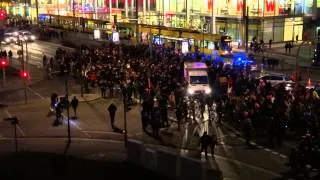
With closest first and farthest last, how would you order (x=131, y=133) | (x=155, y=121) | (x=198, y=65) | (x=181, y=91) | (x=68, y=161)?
(x=68, y=161)
(x=155, y=121)
(x=131, y=133)
(x=181, y=91)
(x=198, y=65)

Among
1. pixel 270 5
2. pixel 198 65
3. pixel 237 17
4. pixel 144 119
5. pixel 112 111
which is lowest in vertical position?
pixel 144 119

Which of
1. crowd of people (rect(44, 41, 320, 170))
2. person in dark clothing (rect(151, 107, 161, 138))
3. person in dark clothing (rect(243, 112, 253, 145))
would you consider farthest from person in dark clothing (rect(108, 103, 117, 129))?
person in dark clothing (rect(243, 112, 253, 145))

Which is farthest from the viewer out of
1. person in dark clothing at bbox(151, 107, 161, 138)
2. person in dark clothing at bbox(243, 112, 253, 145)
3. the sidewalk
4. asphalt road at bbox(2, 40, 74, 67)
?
asphalt road at bbox(2, 40, 74, 67)

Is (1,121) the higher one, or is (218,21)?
(218,21)

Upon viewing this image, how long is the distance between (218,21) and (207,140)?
166 ft

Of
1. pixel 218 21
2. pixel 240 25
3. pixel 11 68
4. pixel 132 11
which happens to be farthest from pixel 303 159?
pixel 132 11

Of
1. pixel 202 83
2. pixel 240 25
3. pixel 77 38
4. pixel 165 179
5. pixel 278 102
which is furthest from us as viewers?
pixel 77 38

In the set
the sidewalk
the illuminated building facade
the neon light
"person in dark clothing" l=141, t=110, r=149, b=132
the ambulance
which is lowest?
the sidewalk

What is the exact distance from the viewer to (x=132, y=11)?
327 ft

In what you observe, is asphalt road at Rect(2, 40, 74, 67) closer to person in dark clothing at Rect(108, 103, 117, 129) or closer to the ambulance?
the ambulance

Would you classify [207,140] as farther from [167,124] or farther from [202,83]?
[202,83]

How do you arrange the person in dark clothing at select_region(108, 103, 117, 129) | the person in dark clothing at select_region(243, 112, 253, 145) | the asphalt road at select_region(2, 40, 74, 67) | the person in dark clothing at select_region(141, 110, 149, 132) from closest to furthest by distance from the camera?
the person in dark clothing at select_region(243, 112, 253, 145) → the person in dark clothing at select_region(141, 110, 149, 132) → the person in dark clothing at select_region(108, 103, 117, 129) → the asphalt road at select_region(2, 40, 74, 67)

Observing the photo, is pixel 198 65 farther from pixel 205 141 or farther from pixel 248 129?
pixel 205 141

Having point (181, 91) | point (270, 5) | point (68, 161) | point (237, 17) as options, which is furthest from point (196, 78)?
point (270, 5)
